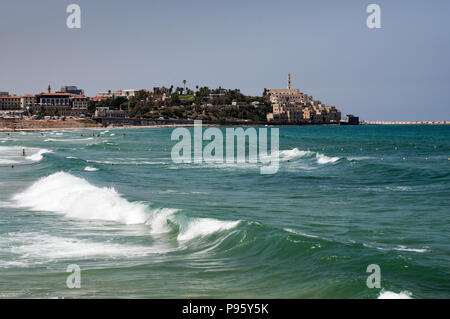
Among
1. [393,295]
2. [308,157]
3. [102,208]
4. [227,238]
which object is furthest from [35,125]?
[393,295]

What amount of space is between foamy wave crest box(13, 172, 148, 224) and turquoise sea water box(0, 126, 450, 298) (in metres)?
0.07

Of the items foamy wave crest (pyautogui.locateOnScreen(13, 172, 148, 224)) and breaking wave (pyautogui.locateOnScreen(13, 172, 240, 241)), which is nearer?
breaking wave (pyautogui.locateOnScreen(13, 172, 240, 241))

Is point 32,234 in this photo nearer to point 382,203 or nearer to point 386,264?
point 386,264

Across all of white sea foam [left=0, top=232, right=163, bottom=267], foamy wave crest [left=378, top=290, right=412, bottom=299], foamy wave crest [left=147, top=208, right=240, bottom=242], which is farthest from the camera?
foamy wave crest [left=147, top=208, right=240, bottom=242]

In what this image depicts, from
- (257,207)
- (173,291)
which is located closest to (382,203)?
(257,207)

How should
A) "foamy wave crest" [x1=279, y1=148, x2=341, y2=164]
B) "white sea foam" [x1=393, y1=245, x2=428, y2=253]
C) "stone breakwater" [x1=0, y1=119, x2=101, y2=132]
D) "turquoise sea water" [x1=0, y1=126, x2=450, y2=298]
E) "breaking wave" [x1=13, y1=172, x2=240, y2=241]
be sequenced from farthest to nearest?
"stone breakwater" [x1=0, y1=119, x2=101, y2=132], "foamy wave crest" [x1=279, y1=148, x2=341, y2=164], "breaking wave" [x1=13, y1=172, x2=240, y2=241], "white sea foam" [x1=393, y1=245, x2=428, y2=253], "turquoise sea water" [x1=0, y1=126, x2=450, y2=298]

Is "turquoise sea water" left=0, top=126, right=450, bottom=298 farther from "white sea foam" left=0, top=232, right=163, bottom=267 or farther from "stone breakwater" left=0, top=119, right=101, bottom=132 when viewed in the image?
"stone breakwater" left=0, top=119, right=101, bottom=132

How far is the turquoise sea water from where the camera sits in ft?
41.6

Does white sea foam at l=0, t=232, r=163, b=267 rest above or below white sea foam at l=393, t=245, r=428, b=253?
below

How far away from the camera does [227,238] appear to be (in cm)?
1761

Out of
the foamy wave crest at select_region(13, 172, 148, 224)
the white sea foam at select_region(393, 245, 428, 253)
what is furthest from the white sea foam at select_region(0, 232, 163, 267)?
the white sea foam at select_region(393, 245, 428, 253)

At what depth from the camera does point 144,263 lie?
48.9 feet

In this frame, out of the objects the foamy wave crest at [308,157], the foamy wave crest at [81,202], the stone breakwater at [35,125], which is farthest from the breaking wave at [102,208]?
the stone breakwater at [35,125]

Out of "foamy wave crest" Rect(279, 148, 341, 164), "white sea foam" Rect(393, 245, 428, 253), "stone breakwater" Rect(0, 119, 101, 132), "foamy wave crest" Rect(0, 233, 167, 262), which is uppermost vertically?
"stone breakwater" Rect(0, 119, 101, 132)
